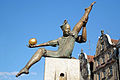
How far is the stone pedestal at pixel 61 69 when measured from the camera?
5750mm

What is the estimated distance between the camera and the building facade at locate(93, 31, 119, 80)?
86.1ft

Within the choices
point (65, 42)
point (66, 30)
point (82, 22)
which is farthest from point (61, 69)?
point (82, 22)

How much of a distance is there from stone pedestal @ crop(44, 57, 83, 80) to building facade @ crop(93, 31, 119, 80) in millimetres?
20709

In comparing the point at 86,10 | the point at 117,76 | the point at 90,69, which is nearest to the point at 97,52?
the point at 90,69

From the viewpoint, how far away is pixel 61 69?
19.2ft

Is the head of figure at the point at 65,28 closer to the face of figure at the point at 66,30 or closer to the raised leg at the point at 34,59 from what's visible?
the face of figure at the point at 66,30

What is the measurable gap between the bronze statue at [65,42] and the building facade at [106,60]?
20146mm

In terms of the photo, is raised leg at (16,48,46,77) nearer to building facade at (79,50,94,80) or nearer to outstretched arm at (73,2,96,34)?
outstretched arm at (73,2,96,34)

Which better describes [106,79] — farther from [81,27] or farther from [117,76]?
[81,27]

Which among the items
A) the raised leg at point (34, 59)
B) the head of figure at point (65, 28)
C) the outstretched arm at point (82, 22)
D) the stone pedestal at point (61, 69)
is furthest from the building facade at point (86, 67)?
the raised leg at point (34, 59)

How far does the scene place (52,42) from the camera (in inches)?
254

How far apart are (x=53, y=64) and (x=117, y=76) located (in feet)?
68.8

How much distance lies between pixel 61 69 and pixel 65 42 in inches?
33.8

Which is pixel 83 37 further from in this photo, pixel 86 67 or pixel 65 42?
pixel 86 67
